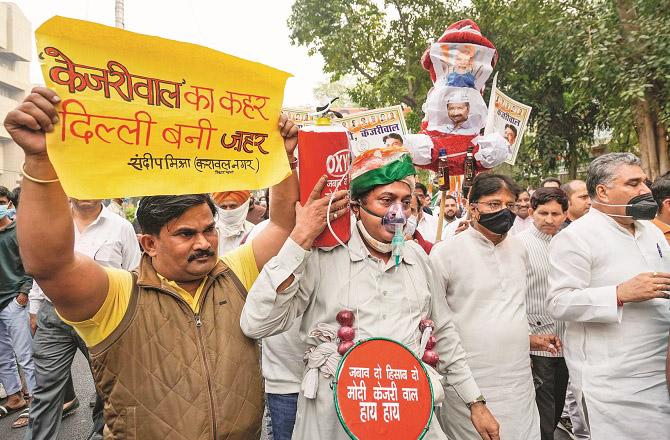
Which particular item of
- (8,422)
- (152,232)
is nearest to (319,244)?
(152,232)

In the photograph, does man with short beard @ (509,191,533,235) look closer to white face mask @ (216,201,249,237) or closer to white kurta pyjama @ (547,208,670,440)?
white kurta pyjama @ (547,208,670,440)

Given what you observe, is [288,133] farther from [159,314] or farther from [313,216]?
[159,314]

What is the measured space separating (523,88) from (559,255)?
35.2 ft

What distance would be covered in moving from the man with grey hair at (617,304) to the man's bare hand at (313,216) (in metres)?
1.71

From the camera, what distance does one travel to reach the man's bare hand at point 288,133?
2162 millimetres

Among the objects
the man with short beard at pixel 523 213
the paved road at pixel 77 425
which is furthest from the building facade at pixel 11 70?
the man with short beard at pixel 523 213

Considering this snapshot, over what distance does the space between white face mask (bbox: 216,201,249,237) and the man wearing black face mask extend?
2.08m

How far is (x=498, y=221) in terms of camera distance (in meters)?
3.14

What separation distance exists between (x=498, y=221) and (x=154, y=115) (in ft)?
6.88

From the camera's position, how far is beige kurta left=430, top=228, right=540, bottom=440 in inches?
115

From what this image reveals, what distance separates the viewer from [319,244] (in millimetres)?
2160

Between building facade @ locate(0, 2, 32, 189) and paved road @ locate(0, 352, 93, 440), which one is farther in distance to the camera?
building facade @ locate(0, 2, 32, 189)

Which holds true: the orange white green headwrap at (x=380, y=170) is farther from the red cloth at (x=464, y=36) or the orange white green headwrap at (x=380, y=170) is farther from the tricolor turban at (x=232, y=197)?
the tricolor turban at (x=232, y=197)

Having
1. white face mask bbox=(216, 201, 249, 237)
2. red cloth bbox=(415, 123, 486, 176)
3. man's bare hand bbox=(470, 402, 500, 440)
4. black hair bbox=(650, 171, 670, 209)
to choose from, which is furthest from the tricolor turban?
black hair bbox=(650, 171, 670, 209)
